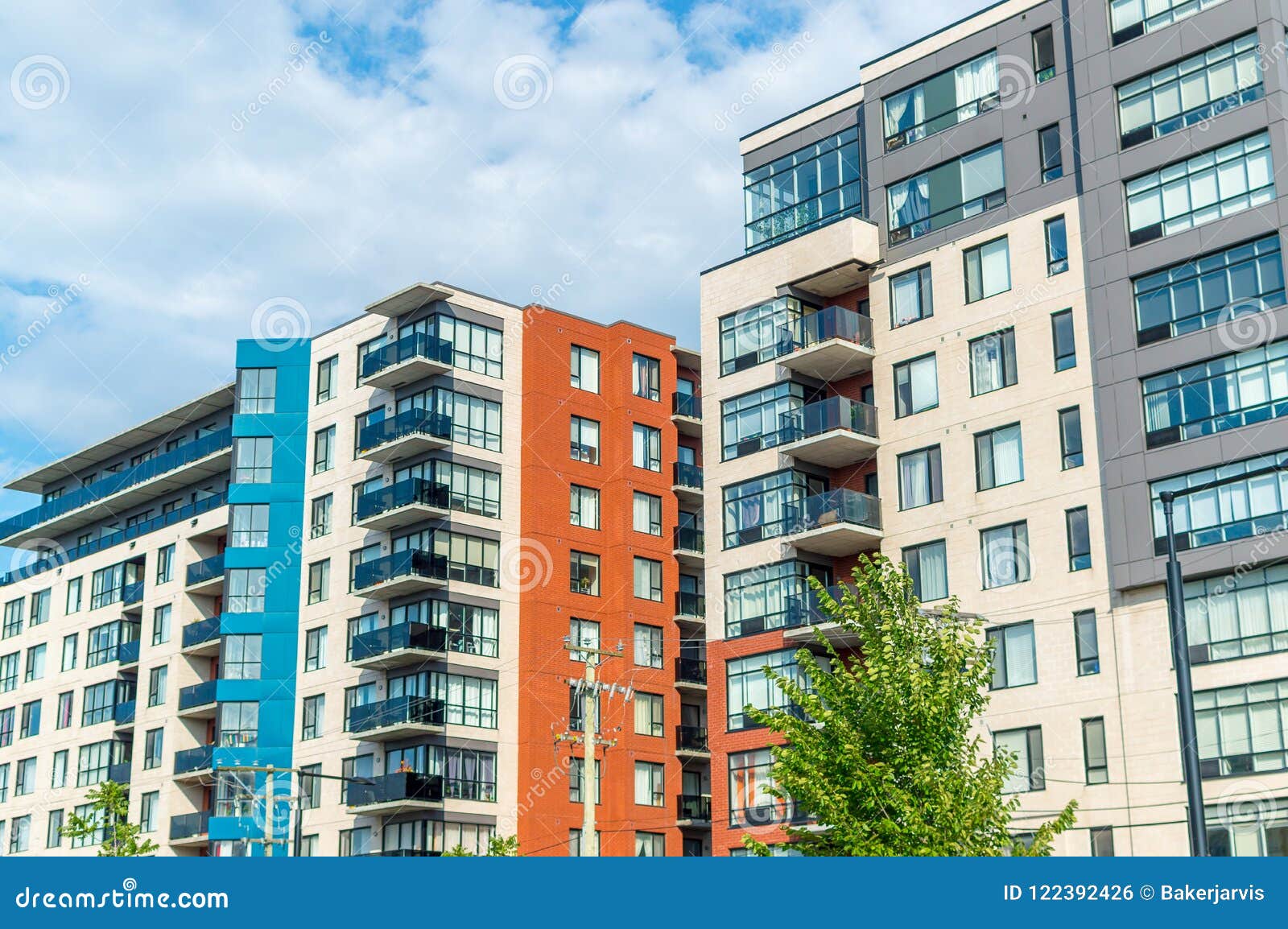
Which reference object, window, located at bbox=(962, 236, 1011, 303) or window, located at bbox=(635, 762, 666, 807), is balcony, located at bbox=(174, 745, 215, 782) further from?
window, located at bbox=(962, 236, 1011, 303)

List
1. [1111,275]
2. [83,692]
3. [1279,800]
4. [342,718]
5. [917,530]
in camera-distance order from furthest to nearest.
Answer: [83,692]
[342,718]
[917,530]
[1111,275]
[1279,800]

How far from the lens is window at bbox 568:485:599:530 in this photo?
6600 cm

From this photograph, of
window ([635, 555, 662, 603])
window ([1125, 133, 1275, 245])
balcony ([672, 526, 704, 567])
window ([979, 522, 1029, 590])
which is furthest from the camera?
balcony ([672, 526, 704, 567])

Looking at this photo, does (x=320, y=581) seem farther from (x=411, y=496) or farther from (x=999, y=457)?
(x=999, y=457)

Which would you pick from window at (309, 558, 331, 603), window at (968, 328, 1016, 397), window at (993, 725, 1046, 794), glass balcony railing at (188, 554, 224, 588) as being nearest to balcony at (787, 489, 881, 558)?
window at (968, 328, 1016, 397)

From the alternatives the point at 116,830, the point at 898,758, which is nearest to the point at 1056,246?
the point at 898,758

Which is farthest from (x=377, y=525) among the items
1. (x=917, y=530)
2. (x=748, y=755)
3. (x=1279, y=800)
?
(x=1279, y=800)

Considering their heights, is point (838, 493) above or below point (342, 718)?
above

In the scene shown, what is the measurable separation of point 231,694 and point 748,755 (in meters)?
27.4

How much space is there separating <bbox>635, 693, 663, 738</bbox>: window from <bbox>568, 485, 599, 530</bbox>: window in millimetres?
7402

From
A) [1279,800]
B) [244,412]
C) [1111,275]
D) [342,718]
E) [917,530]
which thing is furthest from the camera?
[244,412]

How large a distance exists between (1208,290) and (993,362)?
6.82 meters

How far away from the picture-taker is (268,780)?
6569cm

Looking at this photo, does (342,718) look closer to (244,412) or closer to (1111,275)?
(244,412)
